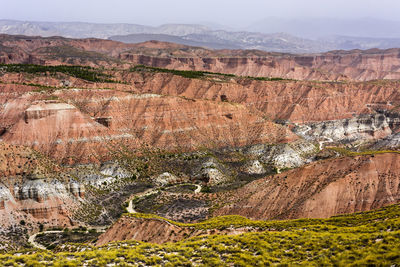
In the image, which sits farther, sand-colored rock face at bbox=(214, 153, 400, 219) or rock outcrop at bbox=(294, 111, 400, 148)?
rock outcrop at bbox=(294, 111, 400, 148)

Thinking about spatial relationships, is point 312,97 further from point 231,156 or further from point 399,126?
point 231,156

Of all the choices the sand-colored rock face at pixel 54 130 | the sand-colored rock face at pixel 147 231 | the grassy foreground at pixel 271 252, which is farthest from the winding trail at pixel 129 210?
the sand-colored rock face at pixel 54 130

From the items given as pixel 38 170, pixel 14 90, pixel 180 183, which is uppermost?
pixel 14 90

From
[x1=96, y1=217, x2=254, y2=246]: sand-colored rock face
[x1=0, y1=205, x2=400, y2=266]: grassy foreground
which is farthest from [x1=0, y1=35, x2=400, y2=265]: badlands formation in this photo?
[x1=0, y1=205, x2=400, y2=266]: grassy foreground

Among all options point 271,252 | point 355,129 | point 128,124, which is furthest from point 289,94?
point 271,252

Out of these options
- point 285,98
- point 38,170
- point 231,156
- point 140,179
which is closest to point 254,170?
point 231,156

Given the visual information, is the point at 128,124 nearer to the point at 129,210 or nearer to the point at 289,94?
the point at 129,210

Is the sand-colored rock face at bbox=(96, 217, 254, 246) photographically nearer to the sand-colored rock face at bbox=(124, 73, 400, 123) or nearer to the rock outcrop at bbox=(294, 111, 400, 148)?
the rock outcrop at bbox=(294, 111, 400, 148)
